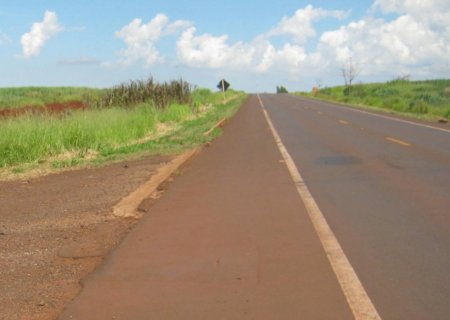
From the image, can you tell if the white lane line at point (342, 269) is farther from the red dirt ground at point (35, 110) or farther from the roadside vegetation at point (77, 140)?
the red dirt ground at point (35, 110)

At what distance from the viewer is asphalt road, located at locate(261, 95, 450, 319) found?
4887mm

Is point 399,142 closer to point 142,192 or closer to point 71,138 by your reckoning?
point 71,138

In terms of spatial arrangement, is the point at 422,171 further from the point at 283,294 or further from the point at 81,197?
the point at 283,294

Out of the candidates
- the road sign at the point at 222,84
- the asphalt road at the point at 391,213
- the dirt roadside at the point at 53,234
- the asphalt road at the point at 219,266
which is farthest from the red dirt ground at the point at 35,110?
the road sign at the point at 222,84

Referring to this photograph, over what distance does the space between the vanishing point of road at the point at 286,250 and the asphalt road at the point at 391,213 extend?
2cm

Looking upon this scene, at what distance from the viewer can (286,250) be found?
6121 millimetres

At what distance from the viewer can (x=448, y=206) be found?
8133 millimetres

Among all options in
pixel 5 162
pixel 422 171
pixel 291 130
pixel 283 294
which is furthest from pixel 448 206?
pixel 291 130

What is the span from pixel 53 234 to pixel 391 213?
4.35 metres

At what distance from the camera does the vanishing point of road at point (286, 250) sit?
4648mm

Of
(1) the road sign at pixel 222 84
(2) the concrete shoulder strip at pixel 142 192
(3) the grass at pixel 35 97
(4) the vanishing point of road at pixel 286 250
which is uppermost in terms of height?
(1) the road sign at pixel 222 84

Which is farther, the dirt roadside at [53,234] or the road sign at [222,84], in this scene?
the road sign at [222,84]

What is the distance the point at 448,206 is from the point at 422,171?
11.3 ft

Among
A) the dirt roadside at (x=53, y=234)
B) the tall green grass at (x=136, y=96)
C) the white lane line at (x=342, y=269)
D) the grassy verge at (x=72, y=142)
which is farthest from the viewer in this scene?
the tall green grass at (x=136, y=96)
